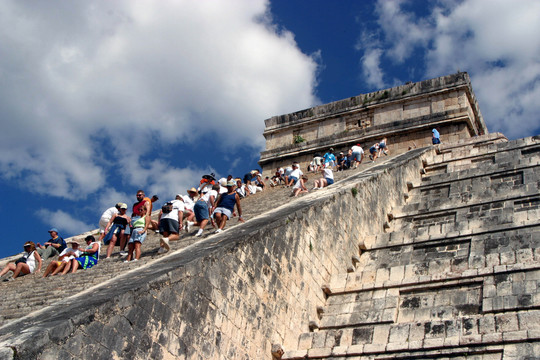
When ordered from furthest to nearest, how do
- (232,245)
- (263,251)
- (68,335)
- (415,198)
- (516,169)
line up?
(415,198), (516,169), (263,251), (232,245), (68,335)

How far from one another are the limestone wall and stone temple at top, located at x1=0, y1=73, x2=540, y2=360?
17mm

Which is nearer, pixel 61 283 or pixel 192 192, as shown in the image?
pixel 61 283

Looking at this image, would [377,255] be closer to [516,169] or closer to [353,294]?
[353,294]

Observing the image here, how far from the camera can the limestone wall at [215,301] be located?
513cm

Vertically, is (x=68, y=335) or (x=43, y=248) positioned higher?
(x=43, y=248)

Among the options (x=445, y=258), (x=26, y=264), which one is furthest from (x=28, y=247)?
(x=445, y=258)

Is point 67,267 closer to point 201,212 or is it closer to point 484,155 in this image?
point 201,212

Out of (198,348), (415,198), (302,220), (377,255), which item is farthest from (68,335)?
(415,198)

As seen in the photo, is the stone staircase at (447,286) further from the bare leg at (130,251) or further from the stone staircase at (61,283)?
the bare leg at (130,251)

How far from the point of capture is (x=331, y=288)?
8727 mm

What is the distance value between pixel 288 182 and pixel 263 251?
8267 mm

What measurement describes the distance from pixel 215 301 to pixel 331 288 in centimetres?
262

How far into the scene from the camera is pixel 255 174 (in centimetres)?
1828

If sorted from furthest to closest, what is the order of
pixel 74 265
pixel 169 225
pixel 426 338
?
1. pixel 169 225
2. pixel 74 265
3. pixel 426 338
